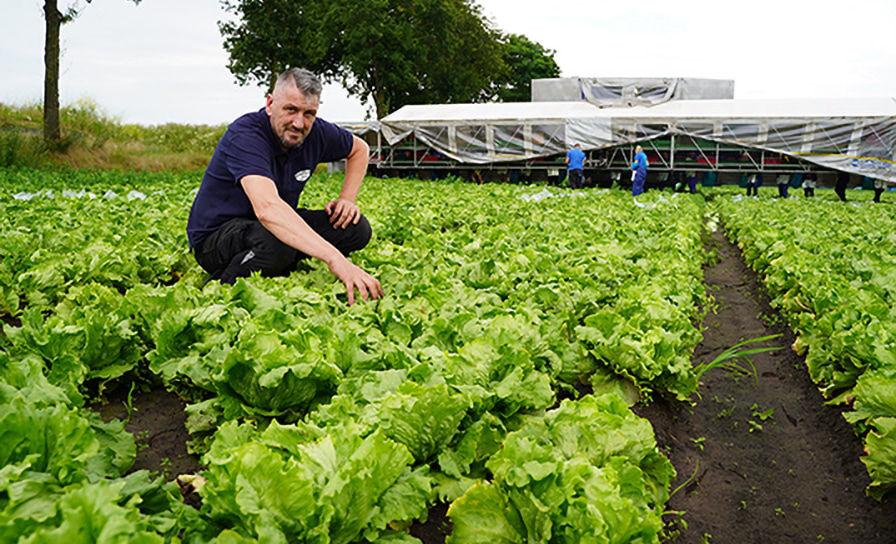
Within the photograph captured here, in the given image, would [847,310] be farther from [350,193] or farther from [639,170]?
[639,170]

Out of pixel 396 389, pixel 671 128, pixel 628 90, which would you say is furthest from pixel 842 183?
pixel 396 389

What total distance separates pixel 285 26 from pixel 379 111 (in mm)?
6952

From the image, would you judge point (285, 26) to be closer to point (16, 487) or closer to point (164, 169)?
point (164, 169)

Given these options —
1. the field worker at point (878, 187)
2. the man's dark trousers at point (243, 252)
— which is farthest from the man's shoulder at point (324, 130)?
the field worker at point (878, 187)

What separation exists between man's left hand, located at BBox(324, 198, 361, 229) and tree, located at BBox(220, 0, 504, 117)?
33.1 meters

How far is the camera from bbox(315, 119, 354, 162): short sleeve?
6094 mm

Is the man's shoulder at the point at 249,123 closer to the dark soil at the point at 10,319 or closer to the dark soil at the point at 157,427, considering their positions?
the dark soil at the point at 157,427

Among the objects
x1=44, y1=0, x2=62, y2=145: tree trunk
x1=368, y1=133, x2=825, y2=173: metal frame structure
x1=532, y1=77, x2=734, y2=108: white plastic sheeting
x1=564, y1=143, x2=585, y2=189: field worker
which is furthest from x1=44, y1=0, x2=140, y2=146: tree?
x1=532, y1=77, x2=734, y2=108: white plastic sheeting

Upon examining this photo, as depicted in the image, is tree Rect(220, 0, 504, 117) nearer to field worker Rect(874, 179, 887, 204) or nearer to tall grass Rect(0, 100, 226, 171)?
tall grass Rect(0, 100, 226, 171)

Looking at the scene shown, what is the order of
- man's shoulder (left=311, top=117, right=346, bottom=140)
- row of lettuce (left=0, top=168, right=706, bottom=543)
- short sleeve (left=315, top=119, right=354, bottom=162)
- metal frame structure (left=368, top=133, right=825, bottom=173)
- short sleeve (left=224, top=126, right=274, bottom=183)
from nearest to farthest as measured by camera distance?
row of lettuce (left=0, top=168, right=706, bottom=543)
short sleeve (left=224, top=126, right=274, bottom=183)
man's shoulder (left=311, top=117, right=346, bottom=140)
short sleeve (left=315, top=119, right=354, bottom=162)
metal frame structure (left=368, top=133, right=825, bottom=173)

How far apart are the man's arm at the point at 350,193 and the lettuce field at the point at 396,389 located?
0.45 m

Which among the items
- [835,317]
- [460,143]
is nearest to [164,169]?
[460,143]

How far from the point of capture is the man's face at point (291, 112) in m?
4.96

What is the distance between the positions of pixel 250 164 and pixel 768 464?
12.6ft
